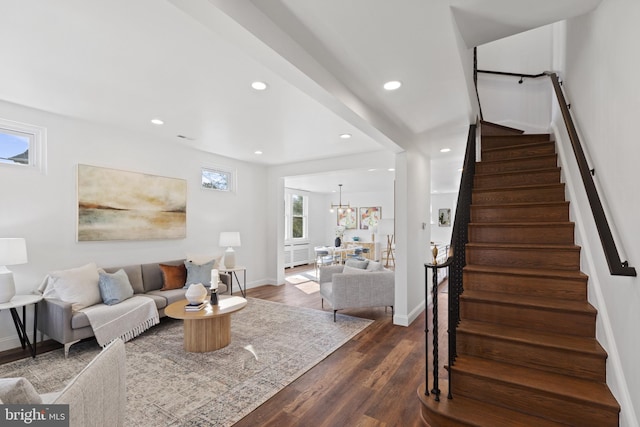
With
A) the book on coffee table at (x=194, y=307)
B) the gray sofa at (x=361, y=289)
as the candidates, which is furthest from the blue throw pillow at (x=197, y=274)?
the gray sofa at (x=361, y=289)

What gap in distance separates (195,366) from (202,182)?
334 cm

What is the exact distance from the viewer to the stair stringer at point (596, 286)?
5.32 ft

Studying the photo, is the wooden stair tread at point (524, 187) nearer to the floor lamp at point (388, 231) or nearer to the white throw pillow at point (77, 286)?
the white throw pillow at point (77, 286)

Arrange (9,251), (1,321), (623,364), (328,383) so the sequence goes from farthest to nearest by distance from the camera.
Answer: (1,321)
(9,251)
(328,383)
(623,364)

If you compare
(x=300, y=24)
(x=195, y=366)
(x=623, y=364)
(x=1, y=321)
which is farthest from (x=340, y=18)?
(x=1, y=321)

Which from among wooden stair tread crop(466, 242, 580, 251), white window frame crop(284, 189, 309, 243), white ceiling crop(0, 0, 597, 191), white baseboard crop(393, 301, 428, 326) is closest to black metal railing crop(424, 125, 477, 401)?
wooden stair tread crop(466, 242, 580, 251)

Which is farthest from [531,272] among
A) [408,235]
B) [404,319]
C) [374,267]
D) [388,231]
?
[388,231]

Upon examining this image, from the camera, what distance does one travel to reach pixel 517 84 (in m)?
4.57

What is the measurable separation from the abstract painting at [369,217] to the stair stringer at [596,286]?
7602 millimetres

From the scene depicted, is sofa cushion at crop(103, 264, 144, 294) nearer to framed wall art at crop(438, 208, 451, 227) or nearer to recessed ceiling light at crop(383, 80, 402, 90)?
recessed ceiling light at crop(383, 80, 402, 90)

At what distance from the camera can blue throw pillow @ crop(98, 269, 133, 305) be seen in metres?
3.53

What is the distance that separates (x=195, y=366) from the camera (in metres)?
2.94

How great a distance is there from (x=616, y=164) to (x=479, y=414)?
173 cm

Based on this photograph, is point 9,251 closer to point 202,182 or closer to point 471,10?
point 202,182
